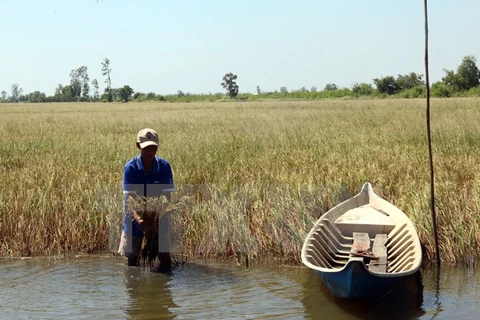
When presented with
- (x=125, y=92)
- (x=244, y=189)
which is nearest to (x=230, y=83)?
(x=125, y=92)

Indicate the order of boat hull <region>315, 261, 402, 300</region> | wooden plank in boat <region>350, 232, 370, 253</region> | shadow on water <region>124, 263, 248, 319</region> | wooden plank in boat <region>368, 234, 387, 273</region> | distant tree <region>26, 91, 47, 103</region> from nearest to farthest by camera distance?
boat hull <region>315, 261, 402, 300</region> < shadow on water <region>124, 263, 248, 319</region> < wooden plank in boat <region>368, 234, 387, 273</region> < wooden plank in boat <region>350, 232, 370, 253</region> < distant tree <region>26, 91, 47, 103</region>

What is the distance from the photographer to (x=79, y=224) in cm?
797

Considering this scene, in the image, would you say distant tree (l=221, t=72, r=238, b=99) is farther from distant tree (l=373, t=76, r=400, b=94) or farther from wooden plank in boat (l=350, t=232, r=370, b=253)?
wooden plank in boat (l=350, t=232, r=370, b=253)

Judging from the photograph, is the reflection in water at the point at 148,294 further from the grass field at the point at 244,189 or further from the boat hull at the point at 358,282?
the boat hull at the point at 358,282

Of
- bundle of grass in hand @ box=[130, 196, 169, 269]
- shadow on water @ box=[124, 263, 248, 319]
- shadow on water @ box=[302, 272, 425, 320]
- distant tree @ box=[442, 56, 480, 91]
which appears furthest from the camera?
distant tree @ box=[442, 56, 480, 91]

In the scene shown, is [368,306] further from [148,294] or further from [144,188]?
[144,188]

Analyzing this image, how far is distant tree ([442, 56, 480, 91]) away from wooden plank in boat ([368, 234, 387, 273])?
53.1m

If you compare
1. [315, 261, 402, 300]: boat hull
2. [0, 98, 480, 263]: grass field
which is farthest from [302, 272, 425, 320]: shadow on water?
[0, 98, 480, 263]: grass field

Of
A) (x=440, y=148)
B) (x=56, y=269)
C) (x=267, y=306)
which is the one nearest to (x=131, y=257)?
(x=56, y=269)

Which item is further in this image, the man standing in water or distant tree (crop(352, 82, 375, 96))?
distant tree (crop(352, 82, 375, 96))

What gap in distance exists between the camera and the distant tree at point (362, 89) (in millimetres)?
62569

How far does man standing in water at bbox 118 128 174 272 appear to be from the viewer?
21.3ft

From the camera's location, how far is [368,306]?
19.1ft

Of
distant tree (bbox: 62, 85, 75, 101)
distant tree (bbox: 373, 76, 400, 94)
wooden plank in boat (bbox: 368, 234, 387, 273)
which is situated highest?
distant tree (bbox: 62, 85, 75, 101)
